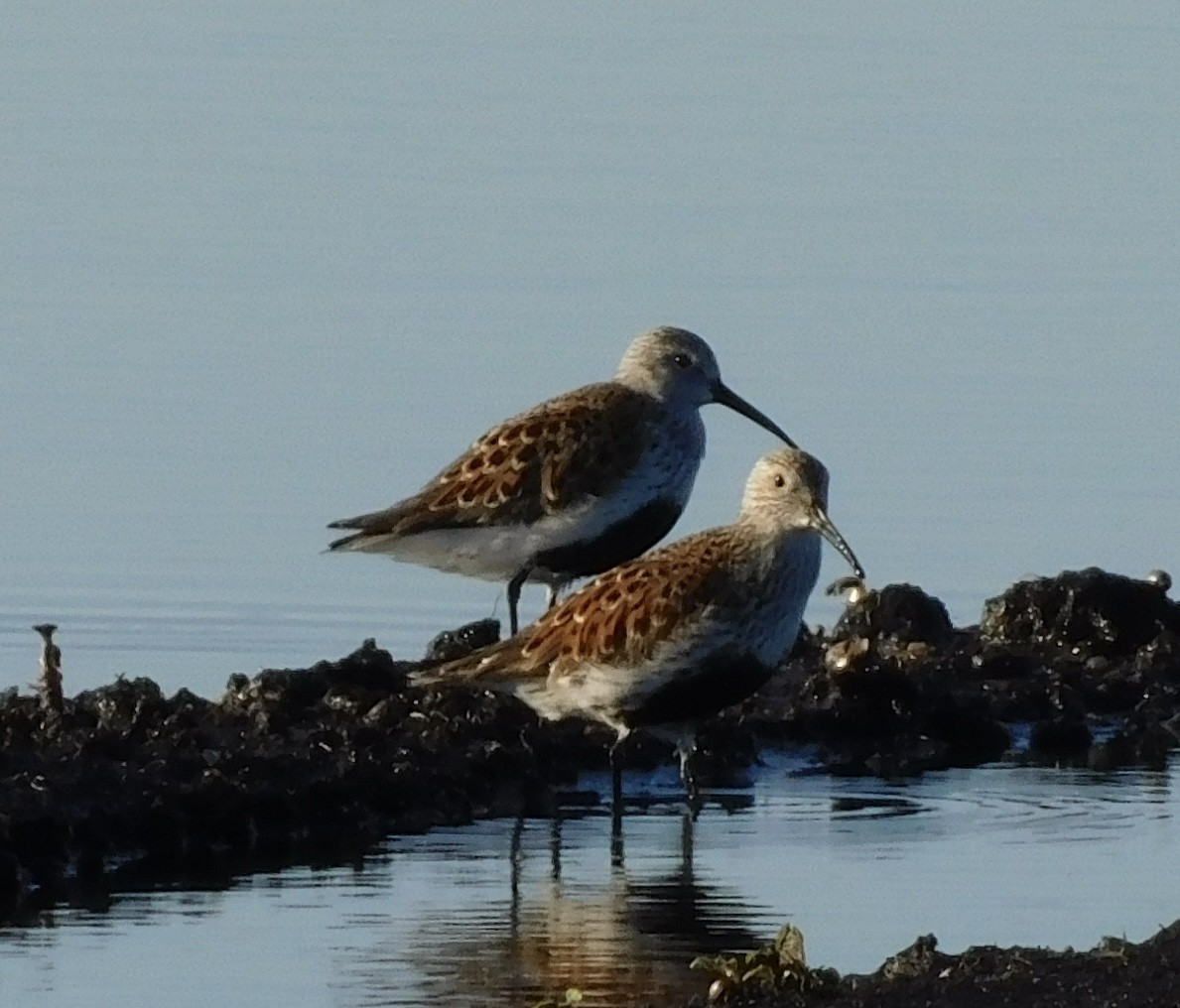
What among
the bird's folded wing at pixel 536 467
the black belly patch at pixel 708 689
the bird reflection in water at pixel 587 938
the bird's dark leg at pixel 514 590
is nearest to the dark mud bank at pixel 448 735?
the bird's dark leg at pixel 514 590

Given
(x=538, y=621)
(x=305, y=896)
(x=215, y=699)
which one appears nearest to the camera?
(x=305, y=896)

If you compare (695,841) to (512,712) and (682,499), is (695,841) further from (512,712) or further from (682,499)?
(682,499)

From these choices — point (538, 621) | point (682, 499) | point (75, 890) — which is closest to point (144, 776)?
point (75, 890)

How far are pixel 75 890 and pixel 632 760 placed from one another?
9.99 ft

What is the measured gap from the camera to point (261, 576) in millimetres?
17828

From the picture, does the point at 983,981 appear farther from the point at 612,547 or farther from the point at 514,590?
the point at 514,590

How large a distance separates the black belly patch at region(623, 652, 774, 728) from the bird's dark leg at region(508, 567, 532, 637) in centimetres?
217

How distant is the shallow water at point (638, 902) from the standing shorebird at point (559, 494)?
1679 mm

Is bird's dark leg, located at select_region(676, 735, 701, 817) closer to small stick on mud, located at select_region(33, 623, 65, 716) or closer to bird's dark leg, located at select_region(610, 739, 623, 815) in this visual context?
bird's dark leg, located at select_region(610, 739, 623, 815)

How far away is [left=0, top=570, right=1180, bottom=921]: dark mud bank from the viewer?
13.0 meters

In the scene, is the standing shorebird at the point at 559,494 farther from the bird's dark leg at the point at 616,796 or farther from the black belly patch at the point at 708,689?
the black belly patch at the point at 708,689

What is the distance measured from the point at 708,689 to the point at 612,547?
2297 mm

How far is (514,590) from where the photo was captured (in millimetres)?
16016

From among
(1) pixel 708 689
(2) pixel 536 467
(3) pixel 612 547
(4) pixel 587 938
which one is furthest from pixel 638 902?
(2) pixel 536 467
